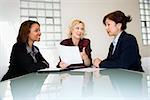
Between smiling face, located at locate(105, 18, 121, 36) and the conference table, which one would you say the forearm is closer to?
smiling face, located at locate(105, 18, 121, 36)

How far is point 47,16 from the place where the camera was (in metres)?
3.19

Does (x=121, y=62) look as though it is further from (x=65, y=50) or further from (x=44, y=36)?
(x=44, y=36)

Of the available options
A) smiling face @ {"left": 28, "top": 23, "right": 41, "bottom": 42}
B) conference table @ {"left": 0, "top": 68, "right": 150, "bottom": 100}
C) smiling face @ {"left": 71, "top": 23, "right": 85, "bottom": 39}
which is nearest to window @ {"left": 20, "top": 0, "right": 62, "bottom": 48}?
smiling face @ {"left": 71, "top": 23, "right": 85, "bottom": 39}

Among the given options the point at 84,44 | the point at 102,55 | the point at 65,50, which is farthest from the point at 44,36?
the point at 65,50

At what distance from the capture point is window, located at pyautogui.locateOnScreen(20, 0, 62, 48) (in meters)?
3.14

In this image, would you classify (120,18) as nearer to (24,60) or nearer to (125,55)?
(125,55)

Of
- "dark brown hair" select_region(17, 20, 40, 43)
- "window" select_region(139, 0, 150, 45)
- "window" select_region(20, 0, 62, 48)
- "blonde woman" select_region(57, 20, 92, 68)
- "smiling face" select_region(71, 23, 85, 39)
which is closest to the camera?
"dark brown hair" select_region(17, 20, 40, 43)

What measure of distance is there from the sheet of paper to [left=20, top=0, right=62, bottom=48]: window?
1407mm

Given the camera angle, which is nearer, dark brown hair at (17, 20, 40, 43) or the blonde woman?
dark brown hair at (17, 20, 40, 43)

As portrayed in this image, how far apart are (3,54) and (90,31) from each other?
1226 millimetres

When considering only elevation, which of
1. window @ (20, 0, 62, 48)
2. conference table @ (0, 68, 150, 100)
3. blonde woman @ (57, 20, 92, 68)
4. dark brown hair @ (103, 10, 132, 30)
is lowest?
conference table @ (0, 68, 150, 100)

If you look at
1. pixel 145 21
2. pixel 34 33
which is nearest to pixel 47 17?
pixel 34 33

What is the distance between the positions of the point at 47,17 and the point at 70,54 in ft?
5.33

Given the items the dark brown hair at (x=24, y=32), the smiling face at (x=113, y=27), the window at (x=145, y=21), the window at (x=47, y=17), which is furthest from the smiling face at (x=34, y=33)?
the window at (x=145, y=21)
